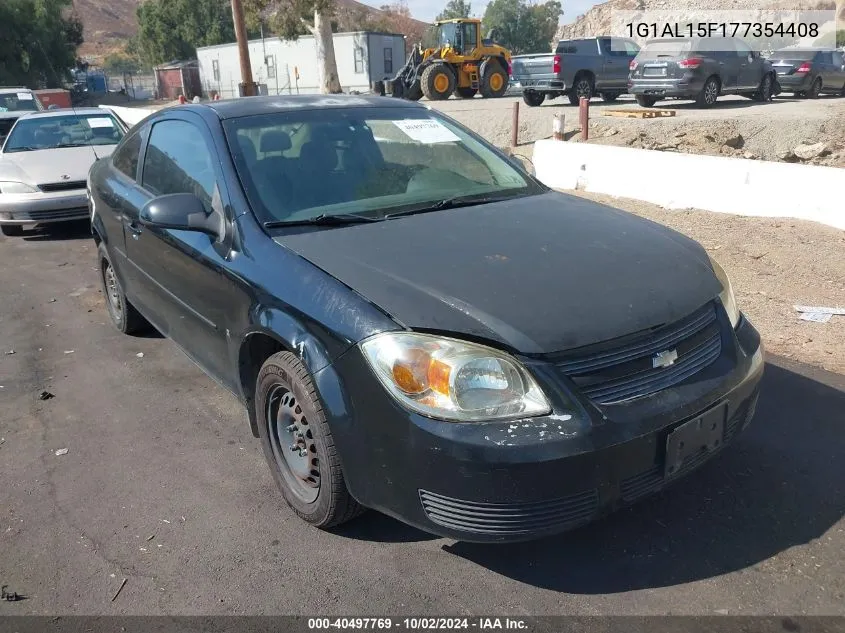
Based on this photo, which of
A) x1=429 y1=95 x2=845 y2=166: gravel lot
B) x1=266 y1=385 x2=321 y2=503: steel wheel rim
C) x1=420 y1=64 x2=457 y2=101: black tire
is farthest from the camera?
x1=420 y1=64 x2=457 y2=101: black tire

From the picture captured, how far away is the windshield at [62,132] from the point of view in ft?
30.7

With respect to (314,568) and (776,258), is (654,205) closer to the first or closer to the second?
(776,258)

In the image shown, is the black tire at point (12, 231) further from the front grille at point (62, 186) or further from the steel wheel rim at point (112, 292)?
the steel wheel rim at point (112, 292)

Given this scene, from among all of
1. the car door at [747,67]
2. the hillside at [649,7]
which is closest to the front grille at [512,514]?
the car door at [747,67]

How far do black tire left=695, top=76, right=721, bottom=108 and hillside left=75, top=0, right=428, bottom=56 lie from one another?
60.1 m

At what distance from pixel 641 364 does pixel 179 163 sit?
2642 mm

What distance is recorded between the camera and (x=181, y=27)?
2598 inches

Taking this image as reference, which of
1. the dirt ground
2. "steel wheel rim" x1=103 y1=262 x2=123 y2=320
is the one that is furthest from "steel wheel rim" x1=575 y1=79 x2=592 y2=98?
"steel wheel rim" x1=103 y1=262 x2=123 y2=320

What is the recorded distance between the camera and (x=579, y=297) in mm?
2547

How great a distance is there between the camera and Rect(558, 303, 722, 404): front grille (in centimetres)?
238

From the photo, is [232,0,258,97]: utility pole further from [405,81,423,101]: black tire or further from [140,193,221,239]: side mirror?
[140,193,221,239]: side mirror

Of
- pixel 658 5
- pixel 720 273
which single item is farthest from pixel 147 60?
pixel 720 273

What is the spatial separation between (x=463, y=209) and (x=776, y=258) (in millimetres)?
4153

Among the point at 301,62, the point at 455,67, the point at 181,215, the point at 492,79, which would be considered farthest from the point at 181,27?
the point at 181,215
